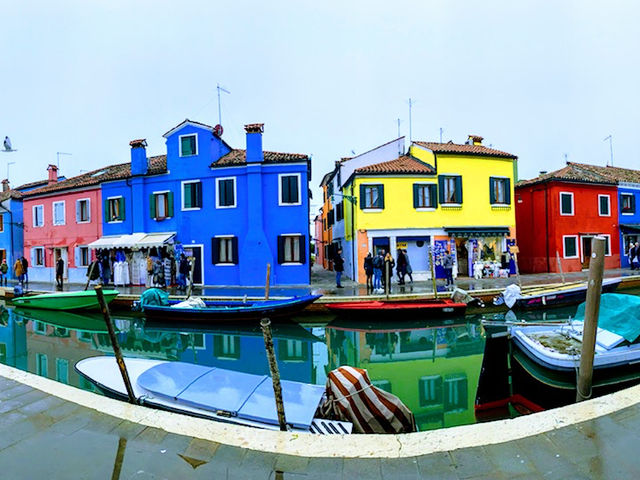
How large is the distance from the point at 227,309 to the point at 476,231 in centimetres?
1251

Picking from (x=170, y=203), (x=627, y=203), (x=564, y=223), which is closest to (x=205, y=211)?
(x=170, y=203)

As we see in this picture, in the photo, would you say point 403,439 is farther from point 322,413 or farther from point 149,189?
point 149,189

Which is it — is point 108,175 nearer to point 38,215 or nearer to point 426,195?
point 38,215

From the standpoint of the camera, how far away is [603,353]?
6.41m

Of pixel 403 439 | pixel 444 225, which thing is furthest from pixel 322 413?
pixel 444 225

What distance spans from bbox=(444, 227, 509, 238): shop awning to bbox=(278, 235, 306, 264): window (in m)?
7.15

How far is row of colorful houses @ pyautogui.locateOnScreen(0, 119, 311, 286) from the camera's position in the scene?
61.5 feet

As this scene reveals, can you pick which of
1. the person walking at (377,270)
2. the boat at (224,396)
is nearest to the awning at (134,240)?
the person walking at (377,270)

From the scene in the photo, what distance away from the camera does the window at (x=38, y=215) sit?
81.2 ft

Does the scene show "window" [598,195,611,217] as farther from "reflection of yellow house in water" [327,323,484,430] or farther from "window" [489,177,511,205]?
"reflection of yellow house in water" [327,323,484,430]

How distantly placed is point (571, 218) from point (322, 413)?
2229 cm

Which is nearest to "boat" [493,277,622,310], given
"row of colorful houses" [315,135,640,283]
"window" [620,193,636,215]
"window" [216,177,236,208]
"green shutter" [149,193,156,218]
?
"row of colorful houses" [315,135,640,283]

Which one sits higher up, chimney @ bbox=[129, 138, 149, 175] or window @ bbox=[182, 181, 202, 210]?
chimney @ bbox=[129, 138, 149, 175]

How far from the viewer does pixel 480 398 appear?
678cm
